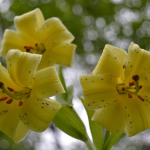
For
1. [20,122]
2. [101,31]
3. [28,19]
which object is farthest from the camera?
[101,31]

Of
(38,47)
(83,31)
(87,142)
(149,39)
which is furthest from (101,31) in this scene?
(87,142)

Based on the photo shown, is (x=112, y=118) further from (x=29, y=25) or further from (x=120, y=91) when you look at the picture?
(x=29, y=25)

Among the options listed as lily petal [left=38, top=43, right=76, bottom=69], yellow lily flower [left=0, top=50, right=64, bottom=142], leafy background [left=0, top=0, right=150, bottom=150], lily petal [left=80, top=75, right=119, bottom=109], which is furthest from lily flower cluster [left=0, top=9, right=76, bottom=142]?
leafy background [left=0, top=0, right=150, bottom=150]

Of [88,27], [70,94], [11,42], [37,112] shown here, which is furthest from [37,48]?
[88,27]

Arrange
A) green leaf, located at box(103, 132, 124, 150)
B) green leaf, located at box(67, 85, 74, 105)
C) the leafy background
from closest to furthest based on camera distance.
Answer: green leaf, located at box(103, 132, 124, 150)
green leaf, located at box(67, 85, 74, 105)
the leafy background

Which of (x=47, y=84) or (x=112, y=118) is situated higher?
(x=47, y=84)

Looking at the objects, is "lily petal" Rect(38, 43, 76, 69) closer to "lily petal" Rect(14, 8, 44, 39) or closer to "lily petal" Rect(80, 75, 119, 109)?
"lily petal" Rect(14, 8, 44, 39)

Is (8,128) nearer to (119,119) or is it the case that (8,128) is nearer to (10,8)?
(119,119)
